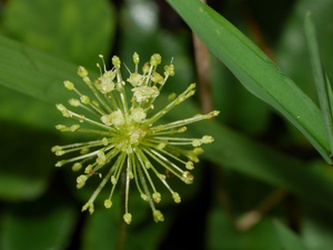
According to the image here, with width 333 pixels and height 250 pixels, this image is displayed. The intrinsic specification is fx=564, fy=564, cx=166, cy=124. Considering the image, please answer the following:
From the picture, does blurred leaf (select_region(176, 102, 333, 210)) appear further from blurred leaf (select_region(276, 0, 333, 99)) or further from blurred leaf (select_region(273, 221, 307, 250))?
blurred leaf (select_region(276, 0, 333, 99))

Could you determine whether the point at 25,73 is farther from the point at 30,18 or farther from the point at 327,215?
the point at 327,215

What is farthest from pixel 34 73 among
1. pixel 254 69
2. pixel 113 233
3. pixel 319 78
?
pixel 113 233

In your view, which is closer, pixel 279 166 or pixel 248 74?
pixel 248 74

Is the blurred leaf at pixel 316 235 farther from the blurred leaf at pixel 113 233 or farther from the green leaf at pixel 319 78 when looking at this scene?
the green leaf at pixel 319 78

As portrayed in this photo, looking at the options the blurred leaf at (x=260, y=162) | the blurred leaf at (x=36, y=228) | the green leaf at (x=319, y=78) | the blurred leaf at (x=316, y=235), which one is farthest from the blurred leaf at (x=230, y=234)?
the green leaf at (x=319, y=78)

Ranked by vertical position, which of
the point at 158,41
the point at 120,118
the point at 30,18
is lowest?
the point at 120,118

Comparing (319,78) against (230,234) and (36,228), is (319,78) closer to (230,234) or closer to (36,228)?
(230,234)

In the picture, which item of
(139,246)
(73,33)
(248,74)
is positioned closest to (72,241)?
(139,246)

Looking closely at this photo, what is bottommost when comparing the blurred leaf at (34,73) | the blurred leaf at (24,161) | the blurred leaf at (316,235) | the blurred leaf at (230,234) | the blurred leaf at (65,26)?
the blurred leaf at (316,235)
